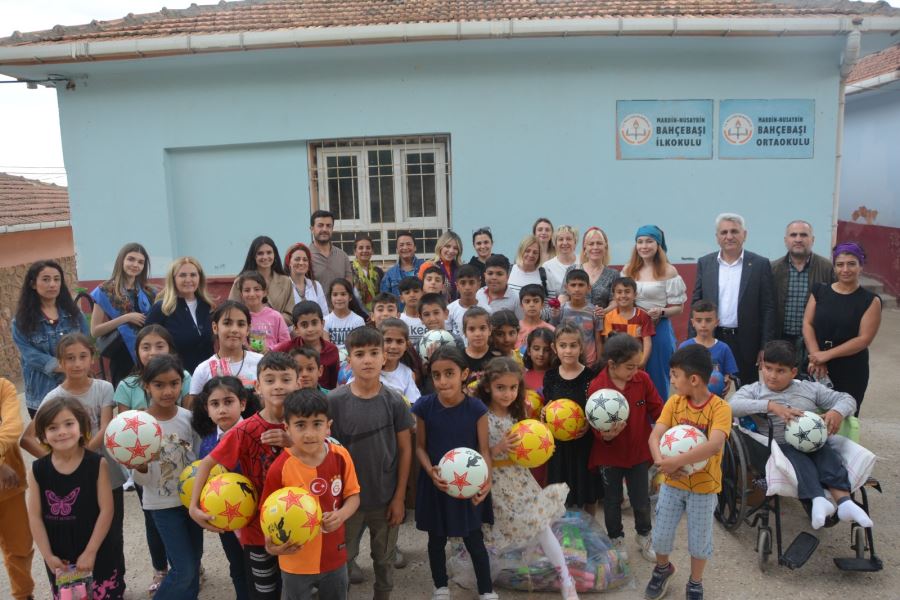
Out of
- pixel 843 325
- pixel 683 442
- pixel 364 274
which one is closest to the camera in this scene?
pixel 683 442

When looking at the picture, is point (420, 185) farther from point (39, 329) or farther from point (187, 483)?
point (187, 483)

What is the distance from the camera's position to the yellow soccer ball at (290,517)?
7.79 feet

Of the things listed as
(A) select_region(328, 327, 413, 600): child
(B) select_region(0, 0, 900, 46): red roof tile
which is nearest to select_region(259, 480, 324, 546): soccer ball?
(A) select_region(328, 327, 413, 600): child

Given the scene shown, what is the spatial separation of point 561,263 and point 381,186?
3.26 m

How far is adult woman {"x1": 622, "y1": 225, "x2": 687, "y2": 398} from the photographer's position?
14.7 feet

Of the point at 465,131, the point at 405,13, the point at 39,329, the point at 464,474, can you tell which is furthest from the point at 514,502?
the point at 405,13

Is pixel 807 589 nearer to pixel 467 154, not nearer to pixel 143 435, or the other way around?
pixel 143 435

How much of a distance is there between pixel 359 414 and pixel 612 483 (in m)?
1.48

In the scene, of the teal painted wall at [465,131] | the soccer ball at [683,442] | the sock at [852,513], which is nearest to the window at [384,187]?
the teal painted wall at [465,131]

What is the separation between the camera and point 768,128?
7188 mm

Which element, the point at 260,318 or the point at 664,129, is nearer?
the point at 260,318

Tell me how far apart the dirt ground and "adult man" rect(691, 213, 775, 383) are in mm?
1043

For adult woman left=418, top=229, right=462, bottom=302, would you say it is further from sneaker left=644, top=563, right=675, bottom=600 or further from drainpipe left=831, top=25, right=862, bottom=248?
drainpipe left=831, top=25, right=862, bottom=248

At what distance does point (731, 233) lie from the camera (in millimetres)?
4539
